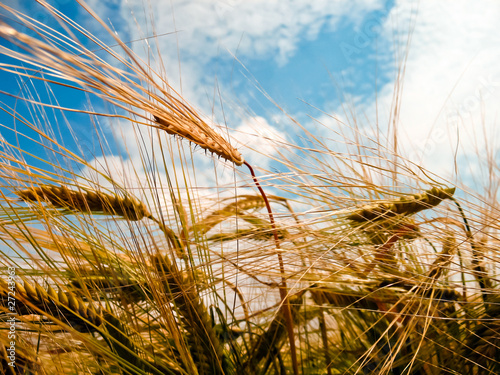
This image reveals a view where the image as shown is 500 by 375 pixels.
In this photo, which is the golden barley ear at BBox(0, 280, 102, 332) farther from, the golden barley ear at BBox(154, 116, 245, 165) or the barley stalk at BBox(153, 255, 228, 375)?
the golden barley ear at BBox(154, 116, 245, 165)

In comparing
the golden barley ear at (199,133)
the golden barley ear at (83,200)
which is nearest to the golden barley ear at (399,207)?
the golden barley ear at (199,133)

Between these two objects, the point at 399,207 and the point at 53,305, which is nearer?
the point at 53,305

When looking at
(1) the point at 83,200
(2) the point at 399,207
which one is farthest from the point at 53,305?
(2) the point at 399,207

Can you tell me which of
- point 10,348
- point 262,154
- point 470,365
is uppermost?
point 262,154

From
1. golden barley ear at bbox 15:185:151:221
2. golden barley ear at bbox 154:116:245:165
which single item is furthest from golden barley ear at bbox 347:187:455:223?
golden barley ear at bbox 15:185:151:221

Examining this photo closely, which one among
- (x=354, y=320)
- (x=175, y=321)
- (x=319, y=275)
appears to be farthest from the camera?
(x=354, y=320)

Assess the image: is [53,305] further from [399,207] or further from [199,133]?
[399,207]

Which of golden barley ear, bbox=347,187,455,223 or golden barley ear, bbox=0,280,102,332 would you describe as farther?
golden barley ear, bbox=347,187,455,223

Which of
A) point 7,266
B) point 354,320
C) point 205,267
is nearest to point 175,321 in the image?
point 205,267

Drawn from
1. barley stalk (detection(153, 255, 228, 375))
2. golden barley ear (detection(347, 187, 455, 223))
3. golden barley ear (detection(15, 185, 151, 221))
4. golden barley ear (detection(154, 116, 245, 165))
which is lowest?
barley stalk (detection(153, 255, 228, 375))

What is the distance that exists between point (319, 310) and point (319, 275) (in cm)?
12

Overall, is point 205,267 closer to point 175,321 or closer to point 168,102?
point 175,321

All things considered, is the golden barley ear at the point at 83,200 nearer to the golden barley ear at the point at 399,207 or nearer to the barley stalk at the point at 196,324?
the barley stalk at the point at 196,324

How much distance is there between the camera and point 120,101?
0.36 meters
